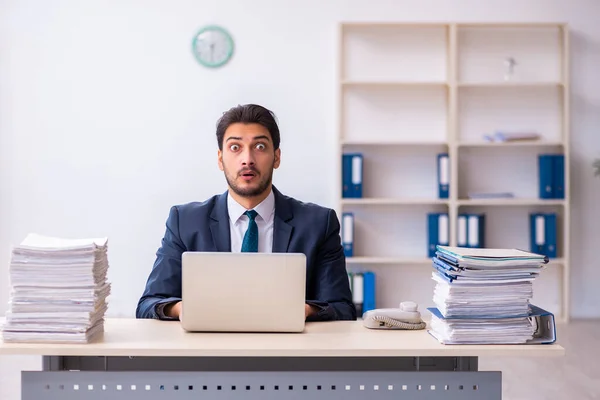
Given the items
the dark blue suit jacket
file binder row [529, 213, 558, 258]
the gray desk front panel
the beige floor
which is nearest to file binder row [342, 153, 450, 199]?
file binder row [529, 213, 558, 258]

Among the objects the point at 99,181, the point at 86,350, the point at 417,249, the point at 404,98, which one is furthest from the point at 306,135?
the point at 86,350

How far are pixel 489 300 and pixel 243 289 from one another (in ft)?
2.17

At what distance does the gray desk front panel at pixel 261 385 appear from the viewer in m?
2.05

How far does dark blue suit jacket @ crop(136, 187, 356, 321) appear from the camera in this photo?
8.86 feet

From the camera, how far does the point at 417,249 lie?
5.77 m

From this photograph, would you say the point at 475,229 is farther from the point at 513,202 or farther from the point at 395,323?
the point at 395,323

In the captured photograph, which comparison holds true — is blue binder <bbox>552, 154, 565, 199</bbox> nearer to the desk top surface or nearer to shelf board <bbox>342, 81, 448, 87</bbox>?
shelf board <bbox>342, 81, 448, 87</bbox>

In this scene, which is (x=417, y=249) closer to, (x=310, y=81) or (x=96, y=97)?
(x=310, y=81)

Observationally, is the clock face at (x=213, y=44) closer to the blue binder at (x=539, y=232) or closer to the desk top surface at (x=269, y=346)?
Answer: the blue binder at (x=539, y=232)

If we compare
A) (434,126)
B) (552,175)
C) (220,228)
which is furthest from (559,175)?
A: (220,228)

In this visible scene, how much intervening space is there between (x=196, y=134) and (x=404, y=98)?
1.55 m

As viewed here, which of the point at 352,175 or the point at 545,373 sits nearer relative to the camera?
the point at 545,373

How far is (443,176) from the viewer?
5.55 m

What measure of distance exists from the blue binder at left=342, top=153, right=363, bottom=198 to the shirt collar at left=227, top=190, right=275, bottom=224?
2776 mm
